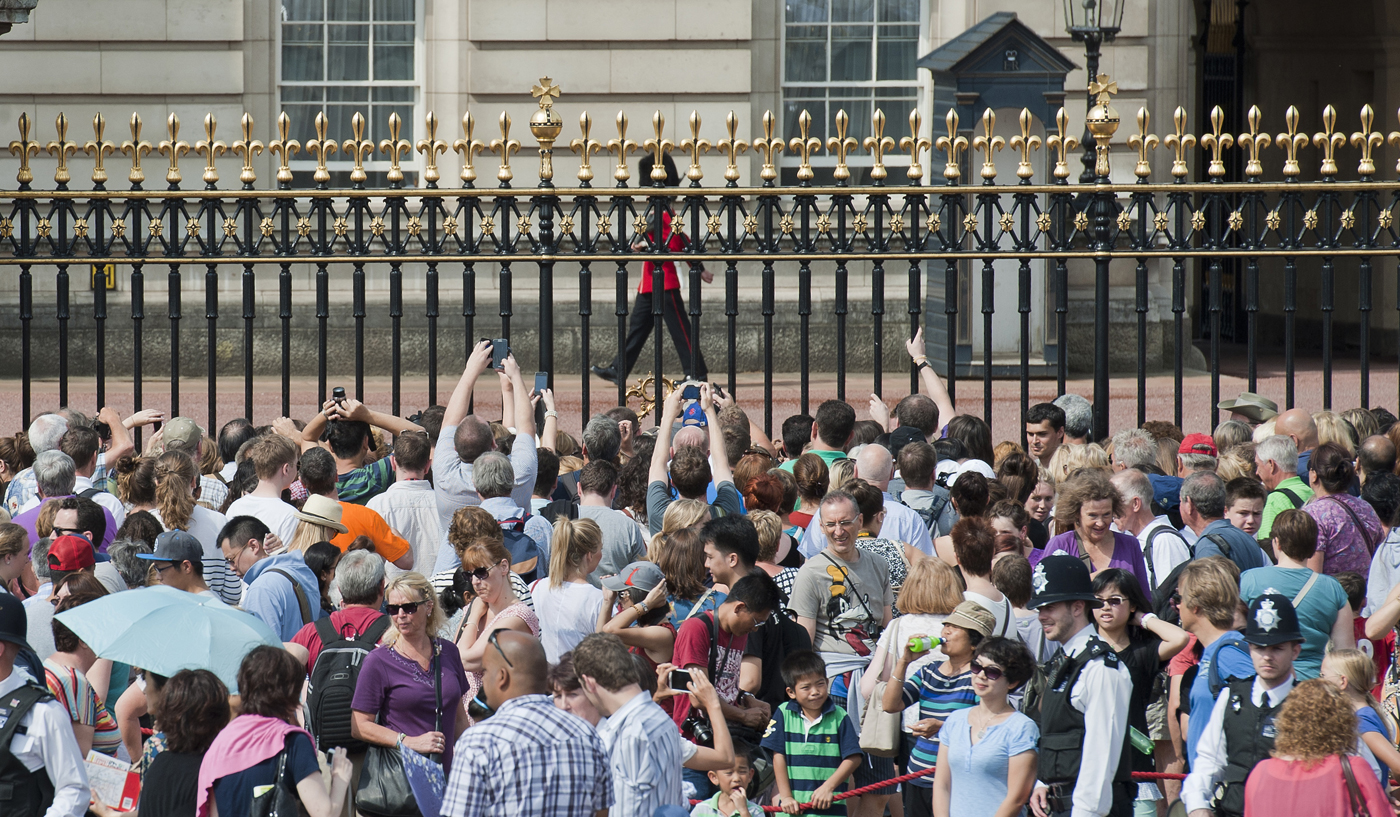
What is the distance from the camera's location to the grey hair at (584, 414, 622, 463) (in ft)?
27.2

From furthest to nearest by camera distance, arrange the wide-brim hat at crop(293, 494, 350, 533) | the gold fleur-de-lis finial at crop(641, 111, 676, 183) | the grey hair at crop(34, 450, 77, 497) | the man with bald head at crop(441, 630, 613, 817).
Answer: the gold fleur-de-lis finial at crop(641, 111, 676, 183) < the grey hair at crop(34, 450, 77, 497) < the wide-brim hat at crop(293, 494, 350, 533) < the man with bald head at crop(441, 630, 613, 817)

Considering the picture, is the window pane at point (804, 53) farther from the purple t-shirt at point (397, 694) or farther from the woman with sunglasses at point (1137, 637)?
the purple t-shirt at point (397, 694)

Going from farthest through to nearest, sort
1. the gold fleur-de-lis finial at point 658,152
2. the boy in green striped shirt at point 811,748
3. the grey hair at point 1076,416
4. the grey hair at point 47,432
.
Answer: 1. the gold fleur-de-lis finial at point 658,152
2. the grey hair at point 1076,416
3. the grey hair at point 47,432
4. the boy in green striped shirt at point 811,748

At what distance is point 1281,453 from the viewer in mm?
7773

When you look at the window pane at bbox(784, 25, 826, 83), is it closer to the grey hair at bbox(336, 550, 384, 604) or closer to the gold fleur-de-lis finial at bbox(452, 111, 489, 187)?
the gold fleur-de-lis finial at bbox(452, 111, 489, 187)

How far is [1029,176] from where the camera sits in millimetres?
10023

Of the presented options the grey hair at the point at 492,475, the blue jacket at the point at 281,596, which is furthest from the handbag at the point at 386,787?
the grey hair at the point at 492,475

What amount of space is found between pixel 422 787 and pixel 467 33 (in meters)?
12.1

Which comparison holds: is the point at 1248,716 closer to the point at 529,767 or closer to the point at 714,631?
the point at 714,631

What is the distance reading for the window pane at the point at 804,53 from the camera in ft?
56.2

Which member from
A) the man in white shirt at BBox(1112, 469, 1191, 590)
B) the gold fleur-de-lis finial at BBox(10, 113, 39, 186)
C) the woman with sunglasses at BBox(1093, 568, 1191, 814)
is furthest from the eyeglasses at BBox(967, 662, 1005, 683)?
the gold fleur-de-lis finial at BBox(10, 113, 39, 186)

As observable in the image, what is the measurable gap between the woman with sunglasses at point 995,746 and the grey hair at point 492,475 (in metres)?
2.29

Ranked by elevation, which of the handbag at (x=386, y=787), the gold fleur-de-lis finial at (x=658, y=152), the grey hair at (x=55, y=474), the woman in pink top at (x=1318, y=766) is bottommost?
the handbag at (x=386, y=787)

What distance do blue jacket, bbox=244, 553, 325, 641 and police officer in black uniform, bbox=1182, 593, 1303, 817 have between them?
110 inches
